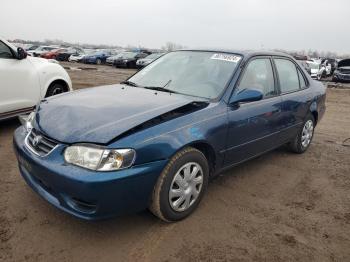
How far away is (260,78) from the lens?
4.24 meters

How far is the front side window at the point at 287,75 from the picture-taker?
15.2ft

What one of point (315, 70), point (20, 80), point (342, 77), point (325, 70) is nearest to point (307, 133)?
point (20, 80)

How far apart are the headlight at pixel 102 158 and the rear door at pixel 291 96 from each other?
2486 millimetres

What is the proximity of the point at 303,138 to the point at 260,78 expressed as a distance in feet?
5.58

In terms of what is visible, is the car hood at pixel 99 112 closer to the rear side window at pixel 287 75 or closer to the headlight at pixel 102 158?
the headlight at pixel 102 158

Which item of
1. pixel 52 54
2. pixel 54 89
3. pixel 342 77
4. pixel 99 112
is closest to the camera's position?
pixel 99 112

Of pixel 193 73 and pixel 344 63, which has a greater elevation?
pixel 193 73

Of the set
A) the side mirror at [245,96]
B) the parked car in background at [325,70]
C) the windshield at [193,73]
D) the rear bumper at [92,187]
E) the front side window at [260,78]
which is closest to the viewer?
the rear bumper at [92,187]

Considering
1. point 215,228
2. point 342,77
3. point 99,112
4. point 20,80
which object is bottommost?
point 215,228

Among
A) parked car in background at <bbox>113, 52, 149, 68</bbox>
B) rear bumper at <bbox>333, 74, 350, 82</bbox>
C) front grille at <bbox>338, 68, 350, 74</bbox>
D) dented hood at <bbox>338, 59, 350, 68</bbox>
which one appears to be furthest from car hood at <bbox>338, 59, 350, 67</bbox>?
parked car in background at <bbox>113, 52, 149, 68</bbox>

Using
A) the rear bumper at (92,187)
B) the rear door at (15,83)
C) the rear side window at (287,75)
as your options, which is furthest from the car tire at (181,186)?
the rear door at (15,83)

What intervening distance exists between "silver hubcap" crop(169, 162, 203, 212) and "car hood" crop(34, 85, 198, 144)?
1.88ft

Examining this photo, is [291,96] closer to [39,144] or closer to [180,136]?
[180,136]

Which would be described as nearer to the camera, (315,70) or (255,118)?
(255,118)
